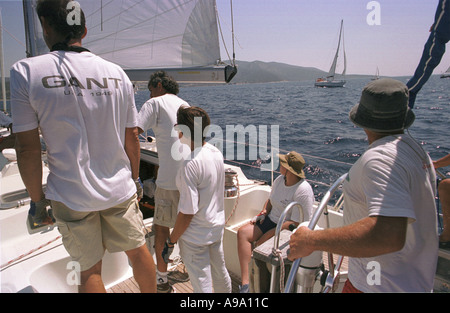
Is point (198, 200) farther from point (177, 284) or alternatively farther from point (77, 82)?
point (177, 284)

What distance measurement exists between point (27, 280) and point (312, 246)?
1.84 meters

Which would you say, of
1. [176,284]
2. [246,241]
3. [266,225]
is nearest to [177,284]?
[176,284]

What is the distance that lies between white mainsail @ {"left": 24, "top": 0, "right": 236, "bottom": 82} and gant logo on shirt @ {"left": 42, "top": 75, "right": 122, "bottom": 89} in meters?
2.76

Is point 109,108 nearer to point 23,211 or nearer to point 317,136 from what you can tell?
point 23,211

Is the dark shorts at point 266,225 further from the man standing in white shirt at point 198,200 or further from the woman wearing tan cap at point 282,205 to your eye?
the man standing in white shirt at point 198,200

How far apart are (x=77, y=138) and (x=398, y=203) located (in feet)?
4.04

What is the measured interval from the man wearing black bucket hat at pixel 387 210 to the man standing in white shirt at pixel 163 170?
47.6 inches

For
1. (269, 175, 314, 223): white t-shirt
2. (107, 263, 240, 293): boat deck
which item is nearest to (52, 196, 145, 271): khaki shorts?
(107, 263, 240, 293): boat deck

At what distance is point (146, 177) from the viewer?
4.20m

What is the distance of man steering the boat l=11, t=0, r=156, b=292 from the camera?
1156 mm

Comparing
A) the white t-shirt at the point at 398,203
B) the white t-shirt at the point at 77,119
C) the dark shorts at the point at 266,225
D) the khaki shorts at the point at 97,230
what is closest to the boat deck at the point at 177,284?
the dark shorts at the point at 266,225

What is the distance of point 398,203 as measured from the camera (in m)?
0.86

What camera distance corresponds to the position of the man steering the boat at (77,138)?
1.16 metres
